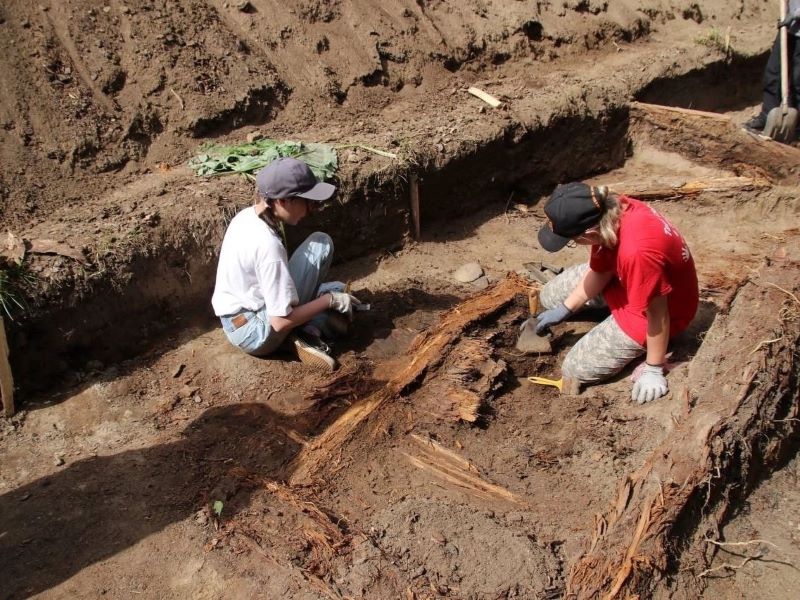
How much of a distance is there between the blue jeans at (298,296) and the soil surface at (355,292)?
0.20m

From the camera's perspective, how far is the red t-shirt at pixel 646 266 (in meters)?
3.49

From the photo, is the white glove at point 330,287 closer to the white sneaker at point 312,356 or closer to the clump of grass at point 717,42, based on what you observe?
the white sneaker at point 312,356

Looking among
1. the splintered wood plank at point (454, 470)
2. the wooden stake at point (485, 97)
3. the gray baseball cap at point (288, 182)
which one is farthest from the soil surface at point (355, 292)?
the gray baseball cap at point (288, 182)

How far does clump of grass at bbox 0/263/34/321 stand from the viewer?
371 centimetres

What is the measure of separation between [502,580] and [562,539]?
16.2 inches

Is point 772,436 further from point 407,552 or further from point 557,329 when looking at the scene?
point 407,552

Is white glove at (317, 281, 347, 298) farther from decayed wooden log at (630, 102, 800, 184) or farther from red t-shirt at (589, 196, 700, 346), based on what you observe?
decayed wooden log at (630, 102, 800, 184)

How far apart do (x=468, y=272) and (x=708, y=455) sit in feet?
8.34

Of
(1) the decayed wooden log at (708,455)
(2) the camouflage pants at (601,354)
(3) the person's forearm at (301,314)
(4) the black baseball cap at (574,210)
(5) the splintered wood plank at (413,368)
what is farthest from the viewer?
(2) the camouflage pants at (601,354)

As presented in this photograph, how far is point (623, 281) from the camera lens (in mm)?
3738

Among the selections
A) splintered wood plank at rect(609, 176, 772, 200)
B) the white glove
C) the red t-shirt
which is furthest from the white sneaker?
splintered wood plank at rect(609, 176, 772, 200)

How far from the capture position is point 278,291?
12.5 feet

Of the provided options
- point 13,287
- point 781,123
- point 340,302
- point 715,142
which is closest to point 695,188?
point 715,142

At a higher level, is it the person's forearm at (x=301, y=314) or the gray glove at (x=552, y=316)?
the person's forearm at (x=301, y=314)
